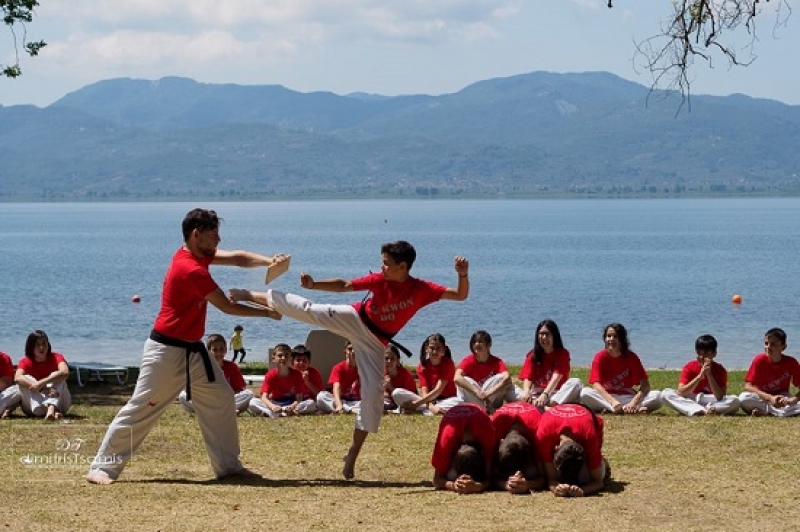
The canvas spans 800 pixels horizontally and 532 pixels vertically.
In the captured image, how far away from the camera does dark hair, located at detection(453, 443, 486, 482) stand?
9891 millimetres

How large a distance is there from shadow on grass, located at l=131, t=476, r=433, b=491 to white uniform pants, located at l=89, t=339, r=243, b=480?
0.59 feet

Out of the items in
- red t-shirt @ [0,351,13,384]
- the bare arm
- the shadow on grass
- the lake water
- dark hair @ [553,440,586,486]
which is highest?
the bare arm

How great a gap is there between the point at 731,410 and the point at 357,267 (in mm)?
66069

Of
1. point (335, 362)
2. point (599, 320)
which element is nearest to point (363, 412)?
point (335, 362)

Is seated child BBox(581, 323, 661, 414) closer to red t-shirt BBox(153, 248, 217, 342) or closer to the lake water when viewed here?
red t-shirt BBox(153, 248, 217, 342)

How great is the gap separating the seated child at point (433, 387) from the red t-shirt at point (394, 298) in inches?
169

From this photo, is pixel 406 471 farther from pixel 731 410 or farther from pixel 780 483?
pixel 731 410

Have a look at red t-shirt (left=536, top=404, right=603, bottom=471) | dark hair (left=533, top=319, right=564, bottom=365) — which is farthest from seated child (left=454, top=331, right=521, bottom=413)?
red t-shirt (left=536, top=404, right=603, bottom=471)

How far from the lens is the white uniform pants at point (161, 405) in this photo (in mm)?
10242

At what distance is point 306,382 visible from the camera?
15.3 meters

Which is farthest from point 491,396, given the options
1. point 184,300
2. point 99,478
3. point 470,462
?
point 99,478

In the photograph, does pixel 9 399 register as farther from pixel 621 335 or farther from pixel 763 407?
pixel 763 407

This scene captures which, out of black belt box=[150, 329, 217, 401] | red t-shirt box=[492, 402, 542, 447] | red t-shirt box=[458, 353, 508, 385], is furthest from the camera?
red t-shirt box=[458, 353, 508, 385]

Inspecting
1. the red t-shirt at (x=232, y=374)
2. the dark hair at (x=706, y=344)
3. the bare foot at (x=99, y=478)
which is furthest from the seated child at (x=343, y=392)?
the bare foot at (x=99, y=478)
